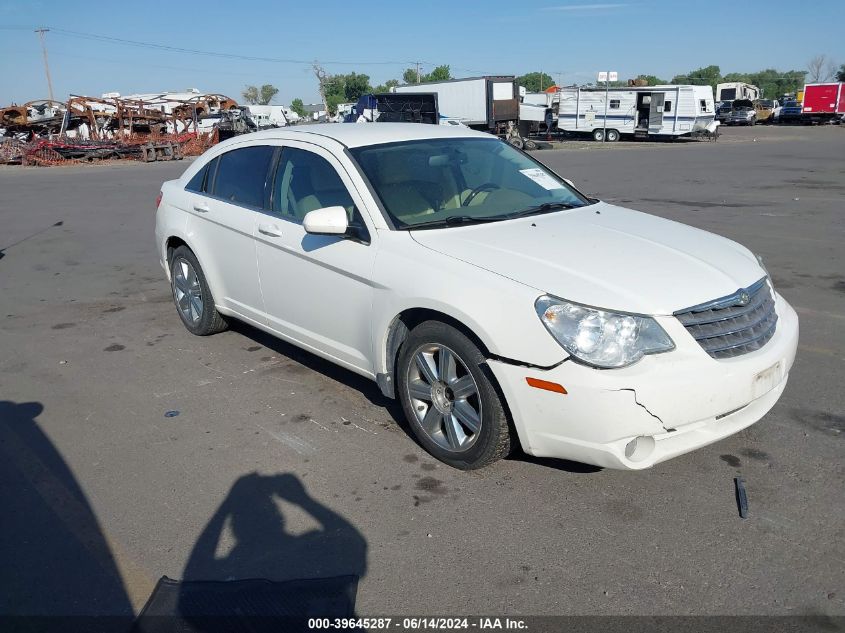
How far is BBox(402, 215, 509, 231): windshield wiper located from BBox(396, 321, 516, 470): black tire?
0.63 metres

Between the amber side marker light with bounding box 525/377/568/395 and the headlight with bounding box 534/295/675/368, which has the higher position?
the headlight with bounding box 534/295/675/368

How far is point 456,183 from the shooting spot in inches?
185

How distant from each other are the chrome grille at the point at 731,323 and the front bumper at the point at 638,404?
53mm

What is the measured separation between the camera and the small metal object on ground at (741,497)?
3.36 meters

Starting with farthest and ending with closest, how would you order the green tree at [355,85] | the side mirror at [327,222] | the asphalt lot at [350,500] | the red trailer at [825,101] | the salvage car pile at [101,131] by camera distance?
the green tree at [355,85], the red trailer at [825,101], the salvage car pile at [101,131], the side mirror at [327,222], the asphalt lot at [350,500]

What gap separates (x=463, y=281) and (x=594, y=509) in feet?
4.07

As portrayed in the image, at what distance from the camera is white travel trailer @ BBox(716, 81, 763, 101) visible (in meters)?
65.6

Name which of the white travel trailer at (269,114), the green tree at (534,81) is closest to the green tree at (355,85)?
the green tree at (534,81)

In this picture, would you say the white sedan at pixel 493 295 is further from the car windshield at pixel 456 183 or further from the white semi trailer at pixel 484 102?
the white semi trailer at pixel 484 102

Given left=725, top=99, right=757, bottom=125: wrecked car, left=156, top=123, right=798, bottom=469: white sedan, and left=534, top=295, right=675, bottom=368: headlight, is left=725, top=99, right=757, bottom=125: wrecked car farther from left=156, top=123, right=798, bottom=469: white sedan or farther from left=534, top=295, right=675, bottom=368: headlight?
left=534, top=295, right=675, bottom=368: headlight

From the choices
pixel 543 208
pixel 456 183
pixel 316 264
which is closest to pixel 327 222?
pixel 316 264

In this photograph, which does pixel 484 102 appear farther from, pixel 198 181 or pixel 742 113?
pixel 742 113

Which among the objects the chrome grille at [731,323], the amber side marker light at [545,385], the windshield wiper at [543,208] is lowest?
the amber side marker light at [545,385]

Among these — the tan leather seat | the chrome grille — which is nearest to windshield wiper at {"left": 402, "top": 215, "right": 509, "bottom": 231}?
the tan leather seat
